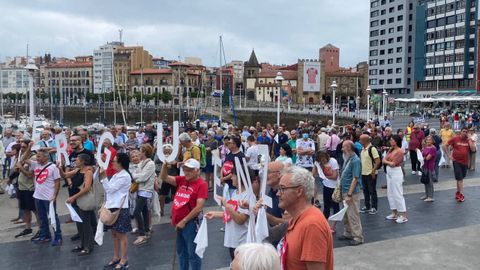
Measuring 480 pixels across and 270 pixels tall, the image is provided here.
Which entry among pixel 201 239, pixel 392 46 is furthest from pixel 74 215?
pixel 392 46

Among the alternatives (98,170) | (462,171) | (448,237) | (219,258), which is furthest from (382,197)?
(98,170)

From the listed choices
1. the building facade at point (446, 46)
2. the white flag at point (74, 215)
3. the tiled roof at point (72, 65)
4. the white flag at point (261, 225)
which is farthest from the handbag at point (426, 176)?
the tiled roof at point (72, 65)

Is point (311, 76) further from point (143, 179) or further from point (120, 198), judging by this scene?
point (120, 198)

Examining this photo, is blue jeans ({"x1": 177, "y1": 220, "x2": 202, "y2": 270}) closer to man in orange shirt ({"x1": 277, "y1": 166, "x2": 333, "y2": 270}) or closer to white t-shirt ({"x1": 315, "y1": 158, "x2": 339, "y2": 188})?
man in orange shirt ({"x1": 277, "y1": 166, "x2": 333, "y2": 270})

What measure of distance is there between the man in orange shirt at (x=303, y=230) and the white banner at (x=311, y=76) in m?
119

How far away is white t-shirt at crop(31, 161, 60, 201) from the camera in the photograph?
7.29 metres

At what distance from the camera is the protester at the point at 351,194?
7355 mm

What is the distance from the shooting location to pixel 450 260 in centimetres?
653

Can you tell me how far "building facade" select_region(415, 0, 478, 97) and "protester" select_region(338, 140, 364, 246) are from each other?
79.1 meters

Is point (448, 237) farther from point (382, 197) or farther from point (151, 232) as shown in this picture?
point (151, 232)

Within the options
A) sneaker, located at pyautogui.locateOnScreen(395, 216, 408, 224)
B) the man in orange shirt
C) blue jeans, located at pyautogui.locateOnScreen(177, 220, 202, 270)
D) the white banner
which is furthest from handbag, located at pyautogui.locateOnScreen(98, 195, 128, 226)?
the white banner

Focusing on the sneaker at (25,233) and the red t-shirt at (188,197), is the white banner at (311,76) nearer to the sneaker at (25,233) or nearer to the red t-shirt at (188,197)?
the sneaker at (25,233)

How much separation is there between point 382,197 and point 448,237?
3.44m

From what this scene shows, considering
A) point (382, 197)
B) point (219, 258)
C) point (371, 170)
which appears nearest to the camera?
point (219, 258)
